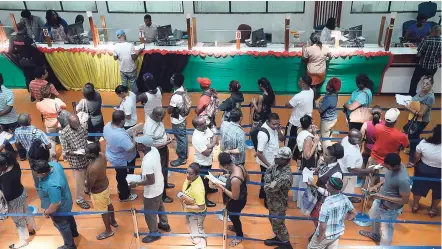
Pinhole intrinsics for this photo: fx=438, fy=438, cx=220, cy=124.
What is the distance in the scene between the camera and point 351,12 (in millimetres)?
9875

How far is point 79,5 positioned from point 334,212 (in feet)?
28.3

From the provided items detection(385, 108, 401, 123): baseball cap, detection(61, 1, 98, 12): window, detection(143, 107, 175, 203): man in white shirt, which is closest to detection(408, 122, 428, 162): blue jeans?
detection(385, 108, 401, 123): baseball cap

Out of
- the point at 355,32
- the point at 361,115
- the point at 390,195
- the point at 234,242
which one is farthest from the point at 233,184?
the point at 355,32

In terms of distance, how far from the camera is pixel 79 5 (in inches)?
408

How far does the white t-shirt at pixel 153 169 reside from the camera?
14.3ft

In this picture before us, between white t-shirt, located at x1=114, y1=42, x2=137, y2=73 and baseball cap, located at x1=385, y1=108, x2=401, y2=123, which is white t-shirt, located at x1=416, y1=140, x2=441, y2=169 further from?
white t-shirt, located at x1=114, y1=42, x2=137, y2=73

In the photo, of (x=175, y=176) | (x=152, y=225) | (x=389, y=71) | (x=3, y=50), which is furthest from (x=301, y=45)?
(x=3, y=50)

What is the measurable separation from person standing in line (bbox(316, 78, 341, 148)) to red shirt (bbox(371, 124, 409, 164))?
79 cm

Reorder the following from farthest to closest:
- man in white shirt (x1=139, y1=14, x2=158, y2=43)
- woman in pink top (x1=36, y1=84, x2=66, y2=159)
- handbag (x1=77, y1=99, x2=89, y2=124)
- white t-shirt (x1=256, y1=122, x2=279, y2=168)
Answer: man in white shirt (x1=139, y1=14, x2=158, y2=43) < woman in pink top (x1=36, y1=84, x2=66, y2=159) < handbag (x1=77, y1=99, x2=89, y2=124) < white t-shirt (x1=256, y1=122, x2=279, y2=168)

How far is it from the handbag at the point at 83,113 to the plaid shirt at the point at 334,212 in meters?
3.34

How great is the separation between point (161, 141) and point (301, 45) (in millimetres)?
4119

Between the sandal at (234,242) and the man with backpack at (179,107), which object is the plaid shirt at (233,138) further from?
the man with backpack at (179,107)

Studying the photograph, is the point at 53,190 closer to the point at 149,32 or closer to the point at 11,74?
the point at 149,32

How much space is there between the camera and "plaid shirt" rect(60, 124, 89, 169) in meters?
5.00
